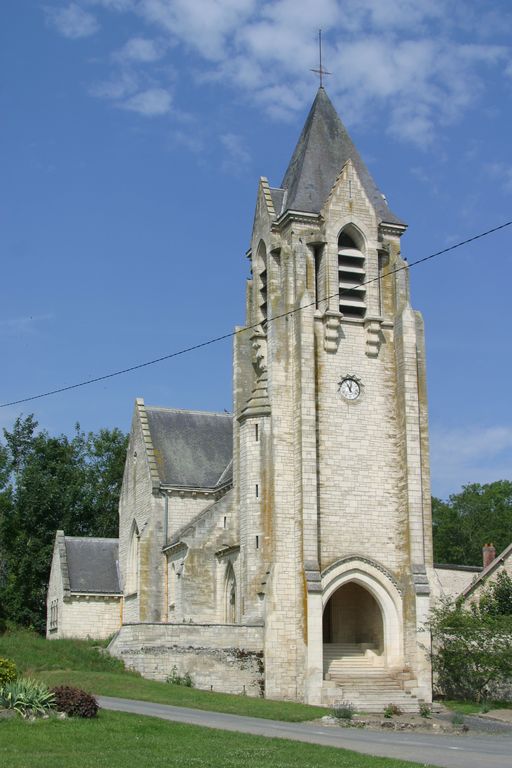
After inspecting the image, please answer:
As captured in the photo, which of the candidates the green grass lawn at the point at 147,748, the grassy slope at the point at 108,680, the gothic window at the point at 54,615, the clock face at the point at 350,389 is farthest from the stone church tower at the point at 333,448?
the green grass lawn at the point at 147,748

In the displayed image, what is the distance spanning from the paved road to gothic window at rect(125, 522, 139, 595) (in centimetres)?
1746

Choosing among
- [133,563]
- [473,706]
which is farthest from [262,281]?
[473,706]

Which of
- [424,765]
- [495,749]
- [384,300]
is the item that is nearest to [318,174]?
[384,300]

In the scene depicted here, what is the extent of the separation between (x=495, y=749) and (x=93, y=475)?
1578 inches

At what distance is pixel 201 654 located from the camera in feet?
105

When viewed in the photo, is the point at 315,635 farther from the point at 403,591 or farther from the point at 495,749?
the point at 495,749

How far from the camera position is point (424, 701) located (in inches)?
1259

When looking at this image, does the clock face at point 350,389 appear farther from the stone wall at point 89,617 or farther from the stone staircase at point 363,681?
the stone wall at point 89,617

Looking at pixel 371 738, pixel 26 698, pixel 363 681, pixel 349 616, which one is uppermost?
pixel 349 616

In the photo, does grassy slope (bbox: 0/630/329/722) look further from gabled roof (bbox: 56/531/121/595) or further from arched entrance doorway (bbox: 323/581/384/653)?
gabled roof (bbox: 56/531/121/595)

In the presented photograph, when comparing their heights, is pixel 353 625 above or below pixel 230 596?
below

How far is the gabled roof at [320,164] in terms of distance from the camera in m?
37.3

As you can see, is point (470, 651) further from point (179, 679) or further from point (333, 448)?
point (179, 679)

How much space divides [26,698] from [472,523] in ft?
173
